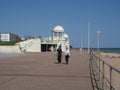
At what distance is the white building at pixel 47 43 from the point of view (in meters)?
71.7

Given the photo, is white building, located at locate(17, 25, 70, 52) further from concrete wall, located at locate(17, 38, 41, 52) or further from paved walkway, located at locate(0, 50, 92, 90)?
paved walkway, located at locate(0, 50, 92, 90)

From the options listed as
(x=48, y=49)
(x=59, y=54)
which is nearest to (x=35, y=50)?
(x=48, y=49)

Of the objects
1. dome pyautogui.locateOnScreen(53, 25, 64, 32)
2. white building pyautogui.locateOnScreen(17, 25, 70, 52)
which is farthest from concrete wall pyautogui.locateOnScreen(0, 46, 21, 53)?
dome pyautogui.locateOnScreen(53, 25, 64, 32)

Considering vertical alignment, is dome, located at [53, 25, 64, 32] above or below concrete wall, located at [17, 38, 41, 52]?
above

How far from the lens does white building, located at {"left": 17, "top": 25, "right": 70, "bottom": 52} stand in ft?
235

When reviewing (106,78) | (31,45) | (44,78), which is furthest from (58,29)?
(106,78)

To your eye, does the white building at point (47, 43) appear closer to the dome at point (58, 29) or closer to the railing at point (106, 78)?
the dome at point (58, 29)

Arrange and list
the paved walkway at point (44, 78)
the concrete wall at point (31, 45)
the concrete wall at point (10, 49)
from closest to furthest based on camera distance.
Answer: the paved walkway at point (44, 78), the concrete wall at point (10, 49), the concrete wall at point (31, 45)

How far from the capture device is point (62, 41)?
76.4 metres

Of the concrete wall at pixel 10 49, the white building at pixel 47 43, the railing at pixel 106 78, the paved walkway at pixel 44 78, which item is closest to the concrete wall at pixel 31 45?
the white building at pixel 47 43

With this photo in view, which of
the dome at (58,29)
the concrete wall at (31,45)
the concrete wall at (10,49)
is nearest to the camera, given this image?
the concrete wall at (10,49)

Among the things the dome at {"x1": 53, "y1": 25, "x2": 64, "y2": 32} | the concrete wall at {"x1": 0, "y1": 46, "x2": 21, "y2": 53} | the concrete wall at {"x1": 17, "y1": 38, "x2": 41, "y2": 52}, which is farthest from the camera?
the dome at {"x1": 53, "y1": 25, "x2": 64, "y2": 32}

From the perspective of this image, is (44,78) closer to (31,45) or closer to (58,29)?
(31,45)

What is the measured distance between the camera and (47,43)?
76.4m
